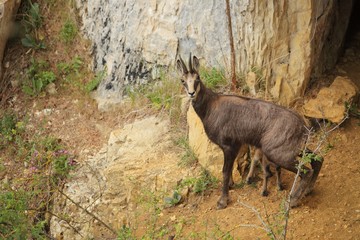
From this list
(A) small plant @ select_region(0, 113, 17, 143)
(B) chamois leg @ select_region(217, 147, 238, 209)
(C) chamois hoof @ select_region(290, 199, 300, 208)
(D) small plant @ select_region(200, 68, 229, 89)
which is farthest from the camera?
(A) small plant @ select_region(0, 113, 17, 143)

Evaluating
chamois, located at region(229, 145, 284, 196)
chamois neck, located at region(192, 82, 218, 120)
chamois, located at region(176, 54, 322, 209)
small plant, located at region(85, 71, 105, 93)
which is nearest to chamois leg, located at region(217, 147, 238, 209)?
chamois, located at region(176, 54, 322, 209)

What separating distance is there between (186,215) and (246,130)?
1.39 meters

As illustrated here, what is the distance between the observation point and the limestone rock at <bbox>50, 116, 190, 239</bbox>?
874cm

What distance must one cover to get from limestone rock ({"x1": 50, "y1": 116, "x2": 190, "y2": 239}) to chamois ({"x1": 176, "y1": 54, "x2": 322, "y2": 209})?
A: 0.95 m

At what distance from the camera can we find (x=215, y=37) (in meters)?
9.43

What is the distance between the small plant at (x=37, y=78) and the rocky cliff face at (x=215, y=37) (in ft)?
2.81

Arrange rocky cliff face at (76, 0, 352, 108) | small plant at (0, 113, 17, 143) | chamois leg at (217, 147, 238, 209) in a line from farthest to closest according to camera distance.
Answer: small plant at (0, 113, 17, 143) → rocky cliff face at (76, 0, 352, 108) → chamois leg at (217, 147, 238, 209)

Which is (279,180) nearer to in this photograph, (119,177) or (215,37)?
(119,177)

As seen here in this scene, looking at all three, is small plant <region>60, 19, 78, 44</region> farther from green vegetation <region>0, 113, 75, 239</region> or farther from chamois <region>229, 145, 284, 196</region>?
chamois <region>229, 145, 284, 196</region>

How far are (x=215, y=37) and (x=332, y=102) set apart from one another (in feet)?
6.47

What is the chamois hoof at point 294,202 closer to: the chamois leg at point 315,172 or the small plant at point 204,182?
the chamois leg at point 315,172

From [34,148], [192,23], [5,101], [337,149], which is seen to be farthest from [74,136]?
[337,149]

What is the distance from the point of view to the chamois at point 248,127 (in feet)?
25.0

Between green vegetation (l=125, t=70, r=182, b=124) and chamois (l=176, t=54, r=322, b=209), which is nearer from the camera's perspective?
chamois (l=176, t=54, r=322, b=209)
